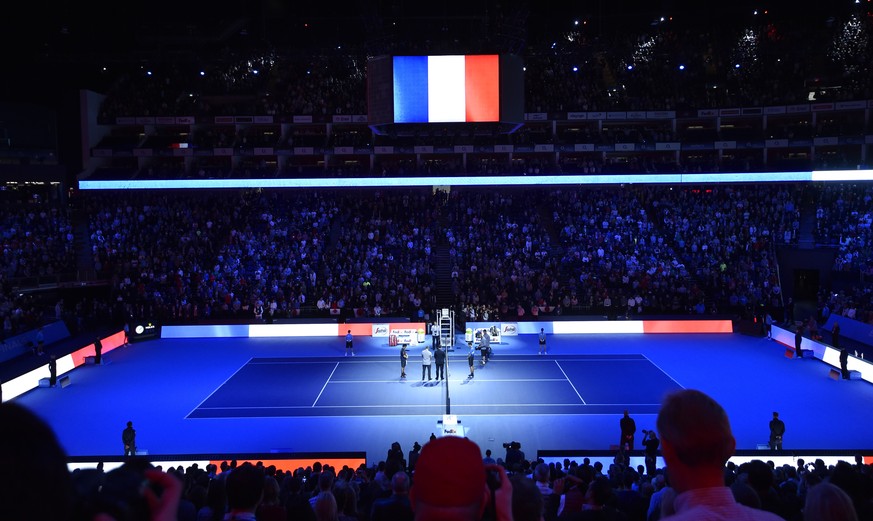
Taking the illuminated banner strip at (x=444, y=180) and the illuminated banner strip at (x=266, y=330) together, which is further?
the illuminated banner strip at (x=444, y=180)

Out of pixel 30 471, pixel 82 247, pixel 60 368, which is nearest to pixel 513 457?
pixel 30 471

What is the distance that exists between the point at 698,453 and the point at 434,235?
38.4 meters

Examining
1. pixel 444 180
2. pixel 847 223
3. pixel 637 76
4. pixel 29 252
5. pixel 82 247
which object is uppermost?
pixel 637 76

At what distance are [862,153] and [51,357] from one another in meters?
46.3

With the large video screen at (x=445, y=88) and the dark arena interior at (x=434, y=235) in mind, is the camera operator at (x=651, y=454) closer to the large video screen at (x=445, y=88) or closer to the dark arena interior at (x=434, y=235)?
the dark arena interior at (x=434, y=235)

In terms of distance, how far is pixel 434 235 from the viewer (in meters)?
40.7

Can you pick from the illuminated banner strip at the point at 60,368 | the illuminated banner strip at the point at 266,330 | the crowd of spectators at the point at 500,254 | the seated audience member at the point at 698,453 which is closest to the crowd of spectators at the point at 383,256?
the illuminated banner strip at the point at 266,330

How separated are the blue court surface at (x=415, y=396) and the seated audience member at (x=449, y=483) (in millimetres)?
15494

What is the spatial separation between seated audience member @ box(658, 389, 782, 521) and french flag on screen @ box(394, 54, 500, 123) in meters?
23.2

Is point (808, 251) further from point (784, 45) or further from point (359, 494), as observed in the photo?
point (359, 494)

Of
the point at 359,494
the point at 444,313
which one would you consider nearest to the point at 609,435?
the point at 359,494

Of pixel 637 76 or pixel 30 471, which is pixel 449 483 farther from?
pixel 637 76

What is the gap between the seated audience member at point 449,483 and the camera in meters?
2.28

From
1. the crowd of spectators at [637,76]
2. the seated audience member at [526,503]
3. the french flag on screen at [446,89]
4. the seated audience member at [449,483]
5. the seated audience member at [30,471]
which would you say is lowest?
the seated audience member at [526,503]
